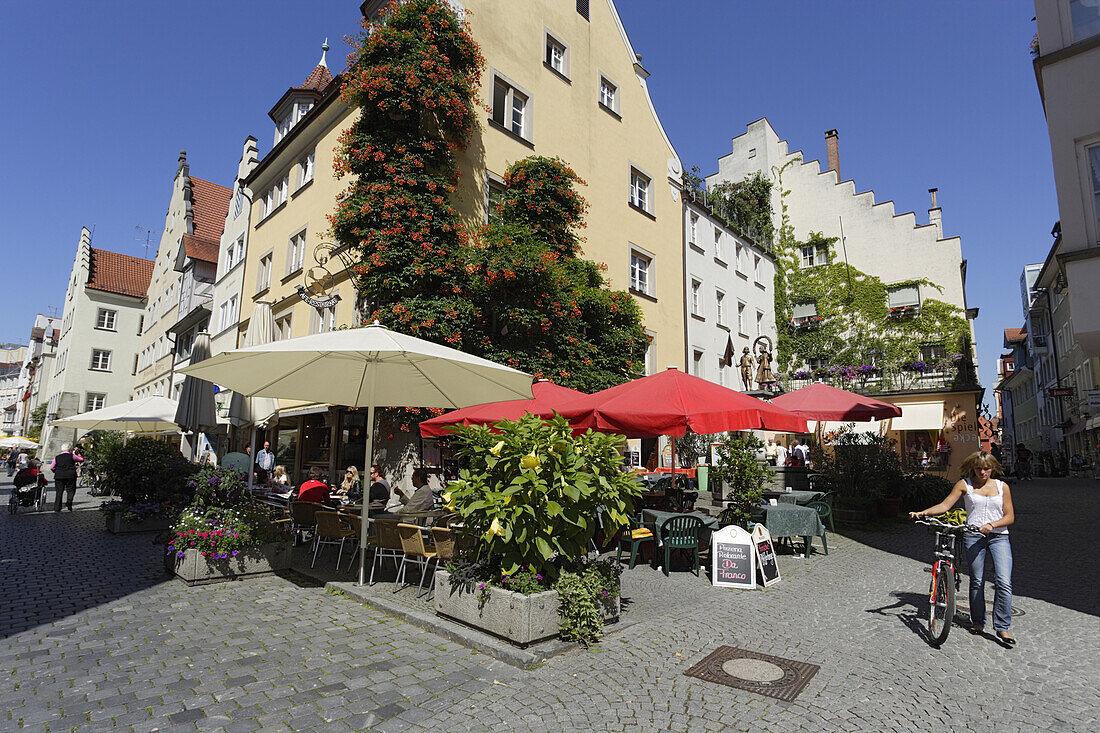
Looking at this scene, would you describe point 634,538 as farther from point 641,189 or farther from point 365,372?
point 641,189

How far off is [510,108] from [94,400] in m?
39.3

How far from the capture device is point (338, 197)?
49.6 feet

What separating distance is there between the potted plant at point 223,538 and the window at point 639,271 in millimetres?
16456

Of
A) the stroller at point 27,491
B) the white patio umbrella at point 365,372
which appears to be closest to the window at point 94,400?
the stroller at point 27,491

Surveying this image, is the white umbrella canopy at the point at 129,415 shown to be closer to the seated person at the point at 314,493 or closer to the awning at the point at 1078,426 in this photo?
the seated person at the point at 314,493

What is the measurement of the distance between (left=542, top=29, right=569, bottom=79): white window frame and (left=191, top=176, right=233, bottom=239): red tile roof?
71.0 feet

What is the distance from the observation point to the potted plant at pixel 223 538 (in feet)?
24.7

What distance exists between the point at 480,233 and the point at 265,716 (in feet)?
44.1

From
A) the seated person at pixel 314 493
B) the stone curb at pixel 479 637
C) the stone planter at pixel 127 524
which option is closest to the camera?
the stone curb at pixel 479 637

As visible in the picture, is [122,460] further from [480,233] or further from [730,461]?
[730,461]

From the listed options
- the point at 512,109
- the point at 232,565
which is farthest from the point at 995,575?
the point at 512,109

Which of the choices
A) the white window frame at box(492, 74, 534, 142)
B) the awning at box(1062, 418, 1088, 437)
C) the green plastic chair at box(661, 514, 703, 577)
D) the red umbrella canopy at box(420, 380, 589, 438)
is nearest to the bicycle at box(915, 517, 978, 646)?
the green plastic chair at box(661, 514, 703, 577)

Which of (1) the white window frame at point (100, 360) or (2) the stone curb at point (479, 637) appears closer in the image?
(2) the stone curb at point (479, 637)

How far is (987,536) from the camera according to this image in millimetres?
5676
